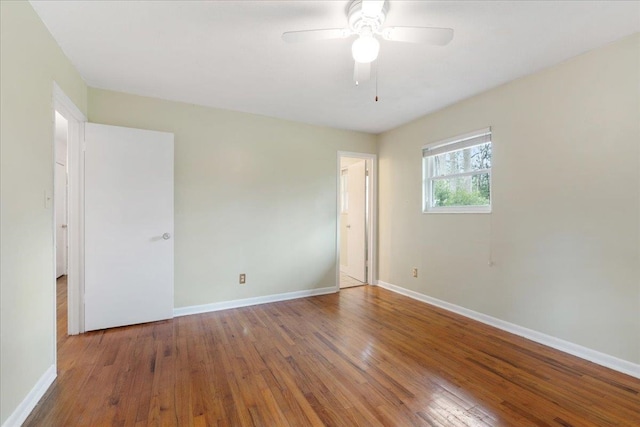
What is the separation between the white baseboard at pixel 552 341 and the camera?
2.06 m

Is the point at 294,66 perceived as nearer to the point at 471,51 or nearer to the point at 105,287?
the point at 471,51

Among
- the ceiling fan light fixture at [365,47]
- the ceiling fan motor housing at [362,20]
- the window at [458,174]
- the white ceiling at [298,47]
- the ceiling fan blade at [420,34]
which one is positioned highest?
the white ceiling at [298,47]

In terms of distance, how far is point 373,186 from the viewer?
4.49 metres

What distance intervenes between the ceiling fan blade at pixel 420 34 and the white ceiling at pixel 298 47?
249 mm

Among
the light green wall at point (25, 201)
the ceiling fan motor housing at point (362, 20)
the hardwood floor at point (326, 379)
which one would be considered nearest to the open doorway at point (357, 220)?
the hardwood floor at point (326, 379)

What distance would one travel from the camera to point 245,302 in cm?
355

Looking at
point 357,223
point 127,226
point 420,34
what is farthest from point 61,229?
point 420,34

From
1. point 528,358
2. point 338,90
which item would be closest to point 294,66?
point 338,90

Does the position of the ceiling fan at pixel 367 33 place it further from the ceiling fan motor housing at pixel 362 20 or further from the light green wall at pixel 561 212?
the light green wall at pixel 561 212

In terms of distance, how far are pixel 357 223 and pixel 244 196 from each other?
206 cm

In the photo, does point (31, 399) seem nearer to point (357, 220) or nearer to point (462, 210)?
point (462, 210)

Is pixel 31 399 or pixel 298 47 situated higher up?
pixel 298 47

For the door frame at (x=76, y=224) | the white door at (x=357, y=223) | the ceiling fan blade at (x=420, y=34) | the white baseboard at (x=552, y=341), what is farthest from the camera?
the white door at (x=357, y=223)

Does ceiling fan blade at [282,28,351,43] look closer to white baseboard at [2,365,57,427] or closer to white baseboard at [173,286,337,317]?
white baseboard at [2,365,57,427]
